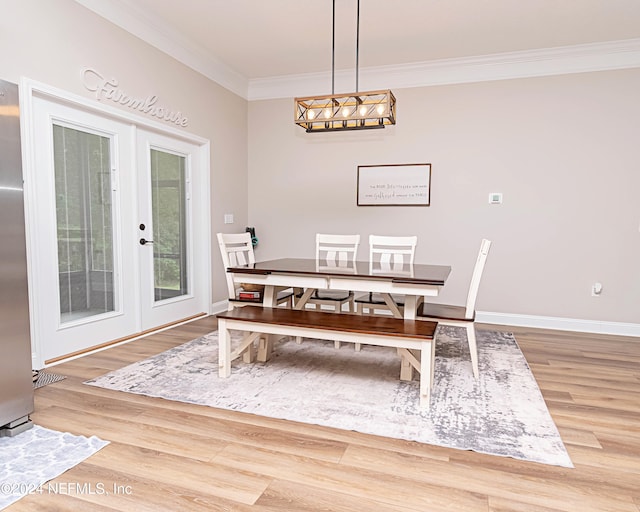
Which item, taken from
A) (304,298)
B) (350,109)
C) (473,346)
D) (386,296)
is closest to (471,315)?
(473,346)

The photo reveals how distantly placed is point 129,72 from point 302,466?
11.1 ft

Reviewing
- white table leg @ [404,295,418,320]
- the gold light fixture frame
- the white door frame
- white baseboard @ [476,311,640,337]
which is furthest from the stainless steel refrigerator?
white baseboard @ [476,311,640,337]

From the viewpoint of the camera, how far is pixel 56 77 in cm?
291

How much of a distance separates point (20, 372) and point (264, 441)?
1.24 metres

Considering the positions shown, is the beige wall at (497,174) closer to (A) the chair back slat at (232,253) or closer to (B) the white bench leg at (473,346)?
(A) the chair back slat at (232,253)

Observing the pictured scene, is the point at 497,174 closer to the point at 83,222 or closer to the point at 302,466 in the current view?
the point at 302,466

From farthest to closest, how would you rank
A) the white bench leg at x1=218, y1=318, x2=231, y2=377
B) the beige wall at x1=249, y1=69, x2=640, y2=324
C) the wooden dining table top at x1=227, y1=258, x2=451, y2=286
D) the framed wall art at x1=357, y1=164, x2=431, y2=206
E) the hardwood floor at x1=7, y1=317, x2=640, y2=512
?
the framed wall art at x1=357, y1=164, x2=431, y2=206
the beige wall at x1=249, y1=69, x2=640, y2=324
the white bench leg at x1=218, y1=318, x2=231, y2=377
the wooden dining table top at x1=227, y1=258, x2=451, y2=286
the hardwood floor at x1=7, y1=317, x2=640, y2=512

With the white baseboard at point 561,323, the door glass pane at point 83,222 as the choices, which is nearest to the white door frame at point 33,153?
the door glass pane at point 83,222

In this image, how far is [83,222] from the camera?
326 cm

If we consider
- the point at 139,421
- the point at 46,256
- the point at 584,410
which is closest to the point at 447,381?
the point at 584,410

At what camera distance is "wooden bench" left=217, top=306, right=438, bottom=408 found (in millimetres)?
2363

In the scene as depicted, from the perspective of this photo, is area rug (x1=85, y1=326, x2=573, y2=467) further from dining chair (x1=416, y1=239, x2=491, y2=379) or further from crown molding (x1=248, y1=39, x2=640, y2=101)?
crown molding (x1=248, y1=39, x2=640, y2=101)

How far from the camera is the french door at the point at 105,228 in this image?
2.95 meters

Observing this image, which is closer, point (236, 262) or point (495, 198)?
point (236, 262)
